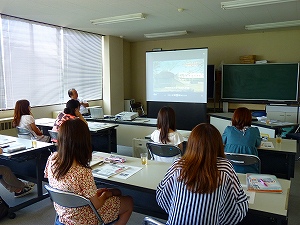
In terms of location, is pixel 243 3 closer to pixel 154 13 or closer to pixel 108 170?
pixel 154 13

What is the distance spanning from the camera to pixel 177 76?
710 centimetres

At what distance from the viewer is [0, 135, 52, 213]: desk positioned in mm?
2775

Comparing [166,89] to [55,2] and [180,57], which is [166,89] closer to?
[180,57]

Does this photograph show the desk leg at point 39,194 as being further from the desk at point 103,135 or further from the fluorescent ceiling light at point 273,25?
the fluorescent ceiling light at point 273,25

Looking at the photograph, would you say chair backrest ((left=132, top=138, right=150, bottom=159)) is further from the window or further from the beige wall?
the beige wall

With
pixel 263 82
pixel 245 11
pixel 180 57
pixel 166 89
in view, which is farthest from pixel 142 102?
pixel 245 11

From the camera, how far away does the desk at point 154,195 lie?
60.1 inches

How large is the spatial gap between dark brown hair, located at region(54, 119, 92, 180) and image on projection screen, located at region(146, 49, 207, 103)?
5402 mm

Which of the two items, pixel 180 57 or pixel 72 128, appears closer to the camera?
pixel 72 128

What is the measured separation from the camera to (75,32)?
691 cm

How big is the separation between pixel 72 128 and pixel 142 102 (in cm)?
749

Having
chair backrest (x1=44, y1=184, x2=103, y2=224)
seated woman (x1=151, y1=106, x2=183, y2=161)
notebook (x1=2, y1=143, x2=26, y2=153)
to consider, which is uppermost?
seated woman (x1=151, y1=106, x2=183, y2=161)

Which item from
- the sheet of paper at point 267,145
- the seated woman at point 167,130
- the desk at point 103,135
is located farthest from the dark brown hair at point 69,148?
the desk at point 103,135

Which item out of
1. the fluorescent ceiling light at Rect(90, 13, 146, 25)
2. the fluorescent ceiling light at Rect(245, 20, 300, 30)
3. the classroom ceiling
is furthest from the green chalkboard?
the fluorescent ceiling light at Rect(90, 13, 146, 25)
